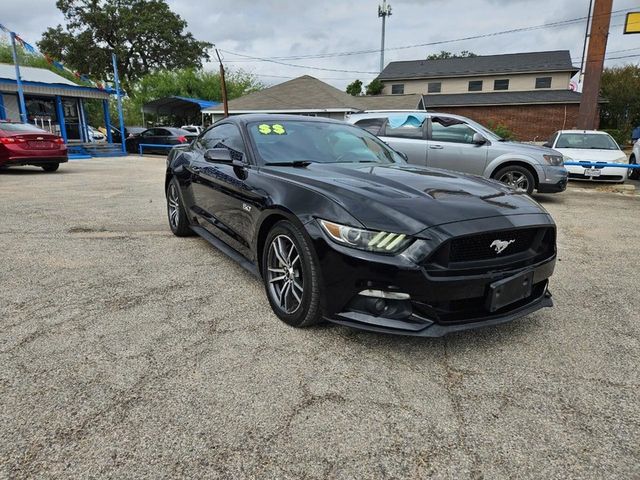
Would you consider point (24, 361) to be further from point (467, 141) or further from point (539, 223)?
point (467, 141)

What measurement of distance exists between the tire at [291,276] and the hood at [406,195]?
0.34m

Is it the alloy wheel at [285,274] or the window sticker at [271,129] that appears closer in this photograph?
the alloy wheel at [285,274]

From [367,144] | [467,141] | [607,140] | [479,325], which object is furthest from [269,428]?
[607,140]

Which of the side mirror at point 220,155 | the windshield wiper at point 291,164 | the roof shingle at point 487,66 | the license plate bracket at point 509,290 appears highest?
the roof shingle at point 487,66

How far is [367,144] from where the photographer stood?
4.15 meters

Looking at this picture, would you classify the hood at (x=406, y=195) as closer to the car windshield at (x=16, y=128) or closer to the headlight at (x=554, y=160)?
the headlight at (x=554, y=160)

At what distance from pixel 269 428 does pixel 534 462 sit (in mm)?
1103

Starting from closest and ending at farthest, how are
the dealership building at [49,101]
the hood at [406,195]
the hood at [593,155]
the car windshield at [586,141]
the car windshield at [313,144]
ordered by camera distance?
the hood at [406,195] < the car windshield at [313,144] < the hood at [593,155] < the car windshield at [586,141] < the dealership building at [49,101]

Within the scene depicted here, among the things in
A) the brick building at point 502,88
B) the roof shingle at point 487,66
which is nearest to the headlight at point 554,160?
the brick building at point 502,88

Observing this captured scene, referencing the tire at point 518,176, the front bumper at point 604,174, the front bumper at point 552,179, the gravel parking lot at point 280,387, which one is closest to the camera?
the gravel parking lot at point 280,387

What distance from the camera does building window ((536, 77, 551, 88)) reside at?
114ft

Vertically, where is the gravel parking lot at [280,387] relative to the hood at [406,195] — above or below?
below

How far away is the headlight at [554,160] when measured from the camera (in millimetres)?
7836

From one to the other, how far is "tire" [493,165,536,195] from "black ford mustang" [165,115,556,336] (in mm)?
5233
